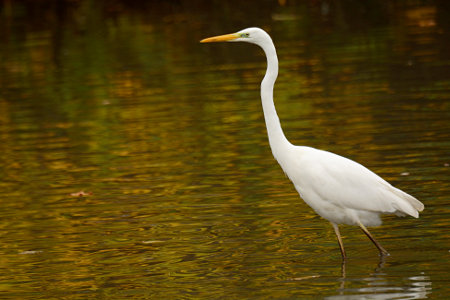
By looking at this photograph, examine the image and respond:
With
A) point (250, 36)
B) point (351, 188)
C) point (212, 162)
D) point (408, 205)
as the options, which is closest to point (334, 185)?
point (351, 188)

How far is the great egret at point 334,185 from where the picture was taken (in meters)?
7.75

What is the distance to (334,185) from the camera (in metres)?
7.75

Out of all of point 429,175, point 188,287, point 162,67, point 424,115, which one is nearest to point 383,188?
point 188,287

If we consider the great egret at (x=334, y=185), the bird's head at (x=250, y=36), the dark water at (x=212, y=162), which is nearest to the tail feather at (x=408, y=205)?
the great egret at (x=334, y=185)

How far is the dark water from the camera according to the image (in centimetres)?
768

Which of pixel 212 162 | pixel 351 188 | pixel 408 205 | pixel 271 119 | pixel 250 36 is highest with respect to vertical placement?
pixel 250 36

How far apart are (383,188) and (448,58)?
1064 centimetres

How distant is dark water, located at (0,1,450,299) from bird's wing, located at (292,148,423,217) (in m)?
0.40

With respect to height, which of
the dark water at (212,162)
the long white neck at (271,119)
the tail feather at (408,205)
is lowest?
the dark water at (212,162)

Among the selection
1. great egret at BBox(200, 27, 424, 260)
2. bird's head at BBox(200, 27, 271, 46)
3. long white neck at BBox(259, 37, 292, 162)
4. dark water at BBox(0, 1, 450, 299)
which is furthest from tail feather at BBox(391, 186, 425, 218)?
bird's head at BBox(200, 27, 271, 46)

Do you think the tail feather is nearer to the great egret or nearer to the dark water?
the great egret

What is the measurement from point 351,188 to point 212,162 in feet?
13.7

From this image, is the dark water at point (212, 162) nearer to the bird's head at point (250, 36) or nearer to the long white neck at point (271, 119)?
the long white neck at point (271, 119)

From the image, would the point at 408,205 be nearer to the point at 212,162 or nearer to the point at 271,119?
the point at 271,119
